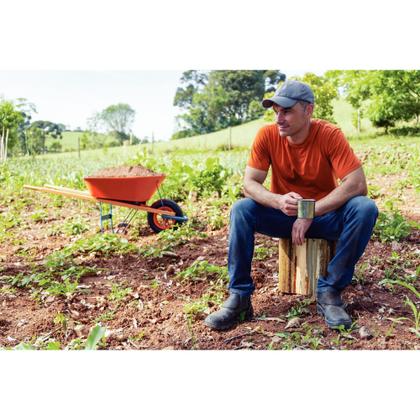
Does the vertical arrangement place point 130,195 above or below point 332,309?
above

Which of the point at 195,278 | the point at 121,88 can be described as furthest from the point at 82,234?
the point at 121,88

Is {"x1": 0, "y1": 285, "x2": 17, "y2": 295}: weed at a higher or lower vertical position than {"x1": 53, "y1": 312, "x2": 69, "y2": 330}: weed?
higher

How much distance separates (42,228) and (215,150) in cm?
329

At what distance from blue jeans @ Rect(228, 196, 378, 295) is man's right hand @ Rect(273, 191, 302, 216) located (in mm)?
84

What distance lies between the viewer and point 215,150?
773 cm

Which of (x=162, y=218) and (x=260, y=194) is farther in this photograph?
(x=162, y=218)

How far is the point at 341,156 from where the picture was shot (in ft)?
8.80

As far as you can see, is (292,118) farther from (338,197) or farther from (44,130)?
(44,130)

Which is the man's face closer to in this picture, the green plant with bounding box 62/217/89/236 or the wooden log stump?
the wooden log stump

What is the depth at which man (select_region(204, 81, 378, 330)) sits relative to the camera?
8.54ft

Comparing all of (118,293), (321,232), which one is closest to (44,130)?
(118,293)

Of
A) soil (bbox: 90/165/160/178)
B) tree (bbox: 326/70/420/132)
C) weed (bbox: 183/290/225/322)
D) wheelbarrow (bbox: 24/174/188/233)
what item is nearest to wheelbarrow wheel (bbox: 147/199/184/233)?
wheelbarrow (bbox: 24/174/188/233)

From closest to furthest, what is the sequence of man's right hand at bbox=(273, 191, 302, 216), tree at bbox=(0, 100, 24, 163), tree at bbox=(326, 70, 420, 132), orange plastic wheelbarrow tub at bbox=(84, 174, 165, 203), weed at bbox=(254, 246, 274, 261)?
1. man's right hand at bbox=(273, 191, 302, 216)
2. weed at bbox=(254, 246, 274, 261)
3. orange plastic wheelbarrow tub at bbox=(84, 174, 165, 203)
4. tree at bbox=(326, 70, 420, 132)
5. tree at bbox=(0, 100, 24, 163)

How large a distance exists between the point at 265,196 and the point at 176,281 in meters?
0.90
